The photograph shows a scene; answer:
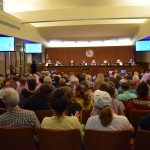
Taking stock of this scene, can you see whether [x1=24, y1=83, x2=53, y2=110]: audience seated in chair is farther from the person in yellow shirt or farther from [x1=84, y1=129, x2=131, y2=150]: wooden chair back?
[x1=84, y1=129, x2=131, y2=150]: wooden chair back

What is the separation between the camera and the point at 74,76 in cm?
870

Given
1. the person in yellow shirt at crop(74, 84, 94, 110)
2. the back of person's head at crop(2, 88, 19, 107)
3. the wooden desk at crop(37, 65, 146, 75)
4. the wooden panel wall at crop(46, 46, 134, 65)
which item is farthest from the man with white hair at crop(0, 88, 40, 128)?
the wooden panel wall at crop(46, 46, 134, 65)

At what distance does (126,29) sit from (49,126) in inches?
562

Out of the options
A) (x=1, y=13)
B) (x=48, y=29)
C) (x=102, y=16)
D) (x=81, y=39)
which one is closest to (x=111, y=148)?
(x=1, y=13)

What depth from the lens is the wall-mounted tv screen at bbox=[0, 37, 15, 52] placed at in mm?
10444

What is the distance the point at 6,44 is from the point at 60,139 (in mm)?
8474

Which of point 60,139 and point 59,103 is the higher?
point 59,103

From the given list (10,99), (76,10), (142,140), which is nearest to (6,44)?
(76,10)

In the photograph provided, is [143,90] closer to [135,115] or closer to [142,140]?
[135,115]

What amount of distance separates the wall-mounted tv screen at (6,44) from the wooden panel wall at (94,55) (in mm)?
8989

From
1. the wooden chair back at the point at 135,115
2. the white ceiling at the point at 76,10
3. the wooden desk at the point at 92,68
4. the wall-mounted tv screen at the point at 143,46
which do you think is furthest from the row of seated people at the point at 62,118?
the wooden desk at the point at 92,68

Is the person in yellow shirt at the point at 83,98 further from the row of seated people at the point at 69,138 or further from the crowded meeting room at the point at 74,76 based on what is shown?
Answer: the row of seated people at the point at 69,138

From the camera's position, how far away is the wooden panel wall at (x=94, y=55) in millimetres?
19391

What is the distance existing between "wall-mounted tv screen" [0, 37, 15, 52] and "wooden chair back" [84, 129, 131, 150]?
8.30m
